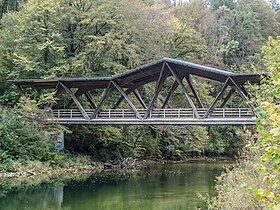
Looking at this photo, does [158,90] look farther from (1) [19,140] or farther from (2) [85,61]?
(2) [85,61]

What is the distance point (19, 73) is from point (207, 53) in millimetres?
22749

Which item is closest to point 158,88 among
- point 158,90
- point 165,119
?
point 158,90

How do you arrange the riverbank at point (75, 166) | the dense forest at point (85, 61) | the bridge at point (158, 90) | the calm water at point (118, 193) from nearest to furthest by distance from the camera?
the calm water at point (118, 193)
the bridge at point (158, 90)
the riverbank at point (75, 166)
the dense forest at point (85, 61)

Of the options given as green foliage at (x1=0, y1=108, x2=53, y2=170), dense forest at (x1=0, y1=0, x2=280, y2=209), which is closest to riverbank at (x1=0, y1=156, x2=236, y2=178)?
dense forest at (x1=0, y1=0, x2=280, y2=209)

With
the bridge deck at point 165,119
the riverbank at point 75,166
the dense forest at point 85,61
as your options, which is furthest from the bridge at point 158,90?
the riverbank at point 75,166

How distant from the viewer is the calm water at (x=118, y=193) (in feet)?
48.9

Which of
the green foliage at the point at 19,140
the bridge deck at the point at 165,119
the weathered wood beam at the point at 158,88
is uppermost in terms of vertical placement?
the weathered wood beam at the point at 158,88

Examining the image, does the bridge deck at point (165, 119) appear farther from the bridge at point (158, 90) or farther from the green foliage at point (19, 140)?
the green foliage at point (19, 140)

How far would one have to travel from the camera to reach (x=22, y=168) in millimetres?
21484

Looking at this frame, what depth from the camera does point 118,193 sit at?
707 inches

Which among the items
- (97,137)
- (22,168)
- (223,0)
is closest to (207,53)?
(223,0)

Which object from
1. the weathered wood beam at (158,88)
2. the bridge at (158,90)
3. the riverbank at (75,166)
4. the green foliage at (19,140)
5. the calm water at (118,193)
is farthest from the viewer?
the green foliage at (19,140)

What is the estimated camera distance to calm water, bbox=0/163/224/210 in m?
14.9

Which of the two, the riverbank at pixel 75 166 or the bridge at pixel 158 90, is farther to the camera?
the riverbank at pixel 75 166
